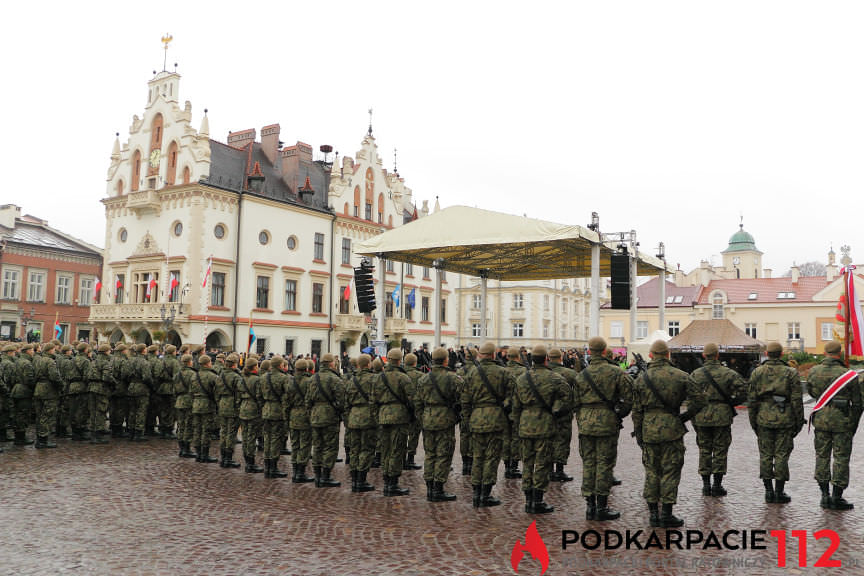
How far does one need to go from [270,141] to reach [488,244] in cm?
2329

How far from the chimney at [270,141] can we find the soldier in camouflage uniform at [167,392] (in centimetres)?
2854

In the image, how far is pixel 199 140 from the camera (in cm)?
3547

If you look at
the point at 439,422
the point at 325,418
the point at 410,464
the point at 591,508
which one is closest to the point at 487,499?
the point at 439,422

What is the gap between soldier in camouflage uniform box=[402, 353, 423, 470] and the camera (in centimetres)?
1032

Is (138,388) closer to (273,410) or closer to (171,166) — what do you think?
(273,410)

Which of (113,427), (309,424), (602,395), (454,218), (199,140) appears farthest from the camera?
(199,140)

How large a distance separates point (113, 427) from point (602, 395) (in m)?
11.0

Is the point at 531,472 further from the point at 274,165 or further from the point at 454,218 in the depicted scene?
the point at 274,165

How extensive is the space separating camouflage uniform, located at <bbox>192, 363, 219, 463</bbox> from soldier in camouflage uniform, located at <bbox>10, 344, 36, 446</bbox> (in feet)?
12.5

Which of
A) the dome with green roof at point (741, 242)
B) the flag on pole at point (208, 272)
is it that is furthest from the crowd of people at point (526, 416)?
the dome with green roof at point (741, 242)

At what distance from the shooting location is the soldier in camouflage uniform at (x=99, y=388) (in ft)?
46.2

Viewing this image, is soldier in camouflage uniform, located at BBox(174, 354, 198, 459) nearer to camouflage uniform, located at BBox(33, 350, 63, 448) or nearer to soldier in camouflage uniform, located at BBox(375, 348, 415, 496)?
camouflage uniform, located at BBox(33, 350, 63, 448)

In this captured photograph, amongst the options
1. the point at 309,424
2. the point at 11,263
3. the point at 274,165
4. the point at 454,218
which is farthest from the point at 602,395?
the point at 11,263

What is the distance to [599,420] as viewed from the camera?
8.21 metres
